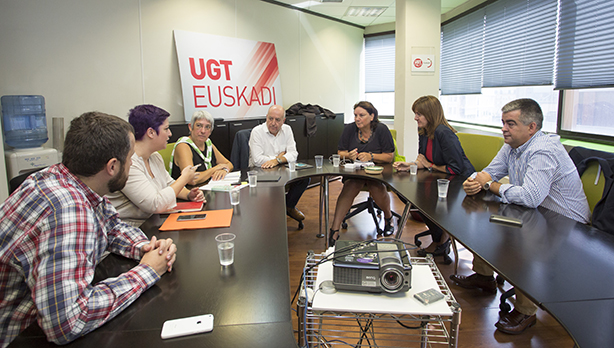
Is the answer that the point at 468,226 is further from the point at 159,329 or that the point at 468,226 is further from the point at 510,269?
the point at 159,329

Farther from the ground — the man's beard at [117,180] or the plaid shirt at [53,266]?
the man's beard at [117,180]

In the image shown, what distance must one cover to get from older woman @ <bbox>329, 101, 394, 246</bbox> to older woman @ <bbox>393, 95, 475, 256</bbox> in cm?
40

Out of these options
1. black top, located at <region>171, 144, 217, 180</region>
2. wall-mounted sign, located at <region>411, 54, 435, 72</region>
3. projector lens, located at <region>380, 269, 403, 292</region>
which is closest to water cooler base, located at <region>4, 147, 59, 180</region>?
black top, located at <region>171, 144, 217, 180</region>

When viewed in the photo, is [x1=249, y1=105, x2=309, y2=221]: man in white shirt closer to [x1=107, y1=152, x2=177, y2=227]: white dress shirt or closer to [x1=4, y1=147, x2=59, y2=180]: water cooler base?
[x1=107, y1=152, x2=177, y2=227]: white dress shirt

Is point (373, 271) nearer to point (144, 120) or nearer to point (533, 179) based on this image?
point (533, 179)

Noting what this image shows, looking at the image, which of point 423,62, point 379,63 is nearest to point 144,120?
point 423,62

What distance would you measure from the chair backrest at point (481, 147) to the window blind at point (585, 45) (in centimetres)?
129

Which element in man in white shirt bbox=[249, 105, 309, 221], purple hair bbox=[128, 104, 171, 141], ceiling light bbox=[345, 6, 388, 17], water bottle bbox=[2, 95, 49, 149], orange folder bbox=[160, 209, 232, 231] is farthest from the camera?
ceiling light bbox=[345, 6, 388, 17]

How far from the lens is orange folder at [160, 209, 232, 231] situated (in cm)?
183

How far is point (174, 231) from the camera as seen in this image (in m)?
1.79

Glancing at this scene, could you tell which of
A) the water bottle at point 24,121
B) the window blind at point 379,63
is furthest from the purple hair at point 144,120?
the window blind at point 379,63

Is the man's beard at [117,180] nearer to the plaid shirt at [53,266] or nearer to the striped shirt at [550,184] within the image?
the plaid shirt at [53,266]

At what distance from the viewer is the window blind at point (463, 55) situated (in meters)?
5.99

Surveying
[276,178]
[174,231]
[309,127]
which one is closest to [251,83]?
[309,127]
